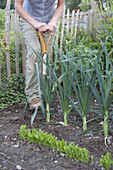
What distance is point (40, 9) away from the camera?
252cm

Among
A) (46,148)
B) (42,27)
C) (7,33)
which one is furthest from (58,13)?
(46,148)

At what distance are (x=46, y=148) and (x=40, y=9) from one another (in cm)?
155

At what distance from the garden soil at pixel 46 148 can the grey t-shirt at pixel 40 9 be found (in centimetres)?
113

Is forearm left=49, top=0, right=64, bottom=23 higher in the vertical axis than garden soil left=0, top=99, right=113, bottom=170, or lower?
higher

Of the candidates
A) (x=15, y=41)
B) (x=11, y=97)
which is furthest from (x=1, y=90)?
(x=15, y=41)

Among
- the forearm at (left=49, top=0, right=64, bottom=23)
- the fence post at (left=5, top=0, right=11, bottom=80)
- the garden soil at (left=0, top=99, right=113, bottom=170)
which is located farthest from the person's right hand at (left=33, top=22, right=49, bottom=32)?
the fence post at (left=5, top=0, right=11, bottom=80)

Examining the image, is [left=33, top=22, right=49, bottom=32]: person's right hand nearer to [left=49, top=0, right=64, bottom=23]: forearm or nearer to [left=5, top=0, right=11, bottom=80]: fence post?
[left=49, top=0, right=64, bottom=23]: forearm

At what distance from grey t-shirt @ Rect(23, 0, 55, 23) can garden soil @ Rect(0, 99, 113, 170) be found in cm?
113

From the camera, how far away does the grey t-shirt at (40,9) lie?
8.11 ft

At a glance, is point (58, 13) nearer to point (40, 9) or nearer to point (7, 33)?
point (40, 9)

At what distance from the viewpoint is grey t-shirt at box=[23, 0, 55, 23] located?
97.3 inches

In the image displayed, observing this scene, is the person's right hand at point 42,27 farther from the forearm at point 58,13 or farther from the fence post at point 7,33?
the fence post at point 7,33

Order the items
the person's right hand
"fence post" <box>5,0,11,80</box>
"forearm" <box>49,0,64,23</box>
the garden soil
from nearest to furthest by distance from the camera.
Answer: the garden soil
the person's right hand
"forearm" <box>49,0,64,23</box>
"fence post" <box>5,0,11,80</box>

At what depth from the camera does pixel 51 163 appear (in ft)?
5.39
